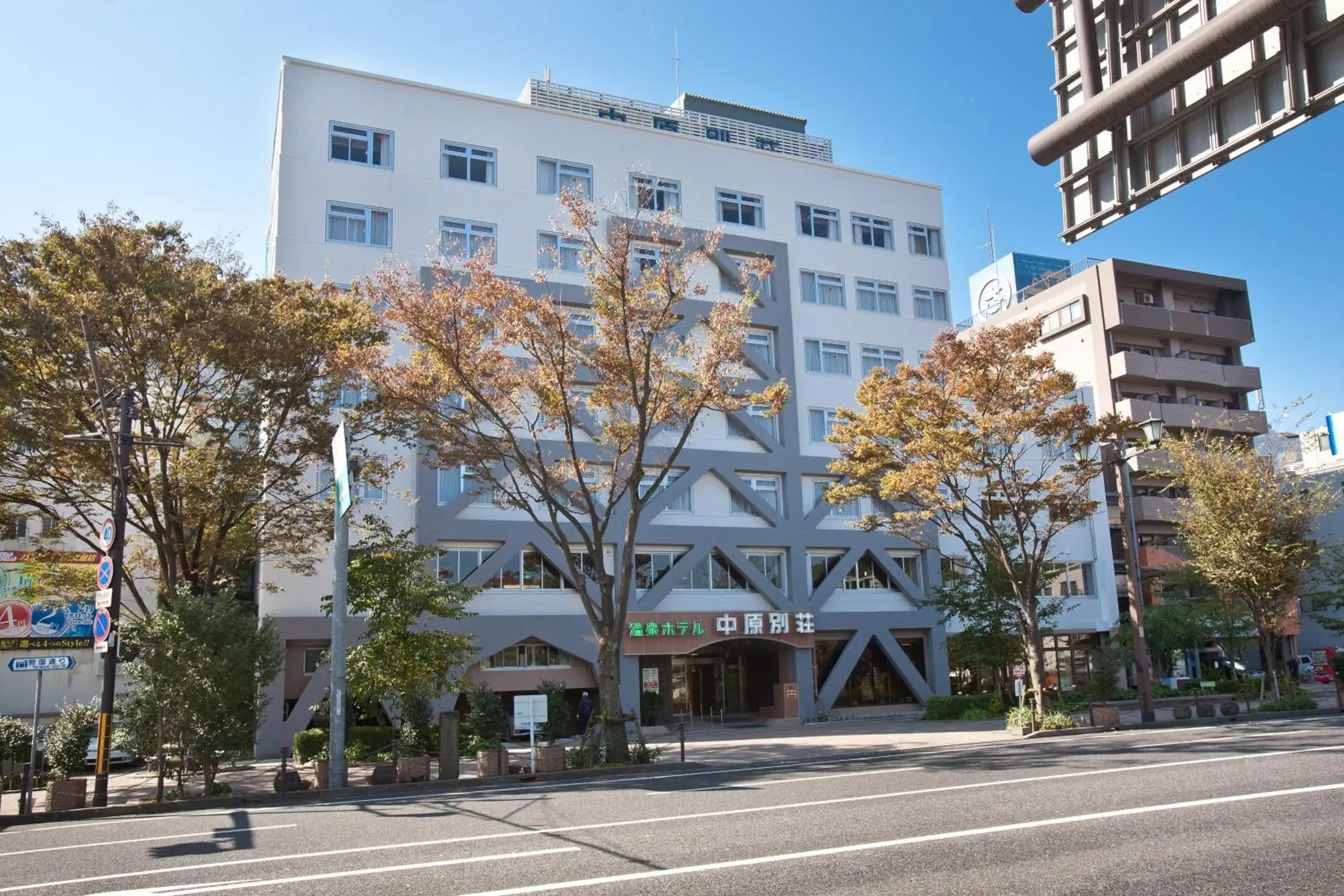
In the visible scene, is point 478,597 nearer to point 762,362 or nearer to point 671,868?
point 762,362

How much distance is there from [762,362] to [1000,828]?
29.8 m

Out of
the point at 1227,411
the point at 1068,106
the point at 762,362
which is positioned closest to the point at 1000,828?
the point at 1068,106

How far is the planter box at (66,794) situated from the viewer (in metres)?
16.2

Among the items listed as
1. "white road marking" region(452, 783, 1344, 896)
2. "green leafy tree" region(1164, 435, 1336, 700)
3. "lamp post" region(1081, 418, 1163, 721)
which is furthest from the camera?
"green leafy tree" region(1164, 435, 1336, 700)

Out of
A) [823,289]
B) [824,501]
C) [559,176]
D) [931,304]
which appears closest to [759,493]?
[824,501]

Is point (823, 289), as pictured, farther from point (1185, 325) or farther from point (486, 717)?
point (1185, 325)

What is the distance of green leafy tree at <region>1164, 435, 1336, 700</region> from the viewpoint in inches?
1109

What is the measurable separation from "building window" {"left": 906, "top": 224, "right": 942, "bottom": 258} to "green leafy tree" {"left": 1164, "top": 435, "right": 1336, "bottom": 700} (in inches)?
600

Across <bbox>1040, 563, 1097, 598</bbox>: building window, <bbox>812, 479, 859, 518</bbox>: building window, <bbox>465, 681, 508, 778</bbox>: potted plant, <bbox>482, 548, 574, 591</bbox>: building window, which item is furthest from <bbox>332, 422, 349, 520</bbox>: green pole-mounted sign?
<bbox>1040, 563, 1097, 598</bbox>: building window

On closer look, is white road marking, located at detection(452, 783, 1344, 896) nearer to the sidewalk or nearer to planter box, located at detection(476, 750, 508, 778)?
the sidewalk

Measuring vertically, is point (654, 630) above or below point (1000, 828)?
above

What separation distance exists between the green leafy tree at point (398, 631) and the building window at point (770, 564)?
53.1 ft

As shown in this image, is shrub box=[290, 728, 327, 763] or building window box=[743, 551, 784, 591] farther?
building window box=[743, 551, 784, 591]

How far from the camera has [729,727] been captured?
34.5 m
